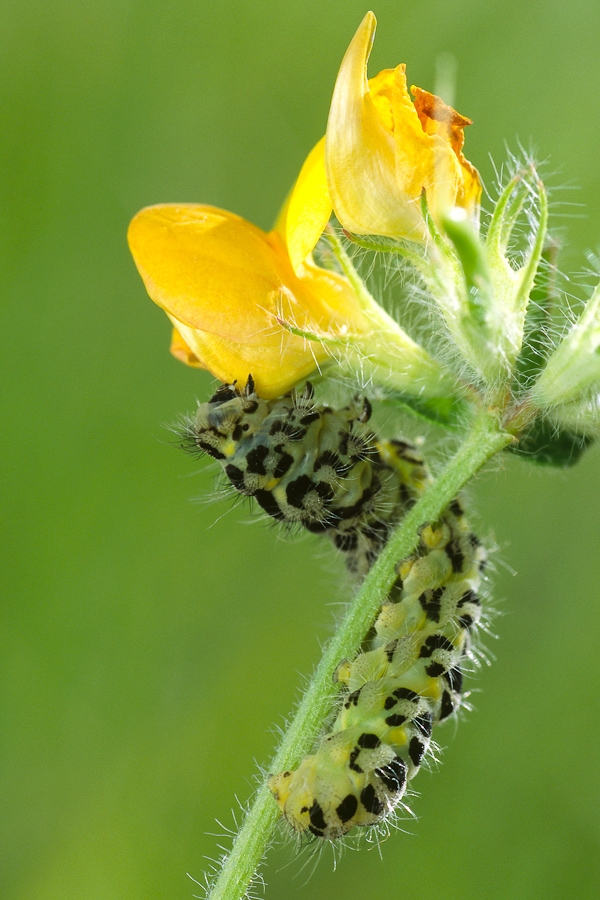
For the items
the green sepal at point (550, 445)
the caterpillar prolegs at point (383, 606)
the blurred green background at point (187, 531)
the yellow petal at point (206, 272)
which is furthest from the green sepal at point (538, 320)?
the blurred green background at point (187, 531)

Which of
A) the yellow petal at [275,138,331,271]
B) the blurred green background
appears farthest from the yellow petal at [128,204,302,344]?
the blurred green background

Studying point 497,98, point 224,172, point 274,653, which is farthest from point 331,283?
point 497,98

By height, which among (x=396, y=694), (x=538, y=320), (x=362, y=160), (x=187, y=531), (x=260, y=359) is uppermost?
(x=362, y=160)

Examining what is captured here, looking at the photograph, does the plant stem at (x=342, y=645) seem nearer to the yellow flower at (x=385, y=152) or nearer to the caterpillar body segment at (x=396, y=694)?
the caterpillar body segment at (x=396, y=694)

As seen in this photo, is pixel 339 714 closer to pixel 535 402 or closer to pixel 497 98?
pixel 535 402

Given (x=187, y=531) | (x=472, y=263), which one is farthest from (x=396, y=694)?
(x=187, y=531)

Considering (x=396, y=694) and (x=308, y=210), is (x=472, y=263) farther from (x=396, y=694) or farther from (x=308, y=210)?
(x=396, y=694)

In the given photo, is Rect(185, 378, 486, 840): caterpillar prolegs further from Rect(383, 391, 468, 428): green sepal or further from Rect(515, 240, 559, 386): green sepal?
Rect(515, 240, 559, 386): green sepal
